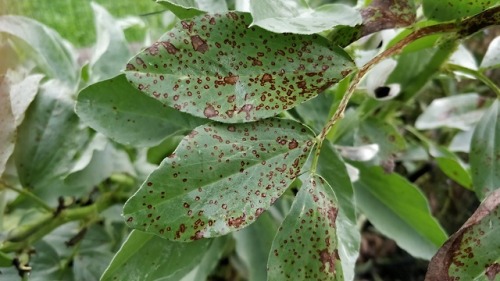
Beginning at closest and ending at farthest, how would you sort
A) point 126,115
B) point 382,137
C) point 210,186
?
point 210,186 → point 126,115 → point 382,137

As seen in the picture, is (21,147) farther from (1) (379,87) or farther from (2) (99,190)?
(1) (379,87)

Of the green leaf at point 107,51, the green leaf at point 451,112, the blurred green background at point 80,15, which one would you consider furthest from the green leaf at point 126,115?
the blurred green background at point 80,15

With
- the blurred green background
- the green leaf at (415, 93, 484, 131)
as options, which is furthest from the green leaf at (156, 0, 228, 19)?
the blurred green background

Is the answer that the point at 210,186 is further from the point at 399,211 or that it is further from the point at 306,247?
the point at 399,211

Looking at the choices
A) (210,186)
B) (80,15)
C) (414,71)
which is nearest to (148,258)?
(210,186)

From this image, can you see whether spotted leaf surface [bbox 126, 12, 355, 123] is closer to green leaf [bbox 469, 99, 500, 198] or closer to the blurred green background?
green leaf [bbox 469, 99, 500, 198]

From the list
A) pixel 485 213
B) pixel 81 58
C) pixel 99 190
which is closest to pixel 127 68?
pixel 485 213
